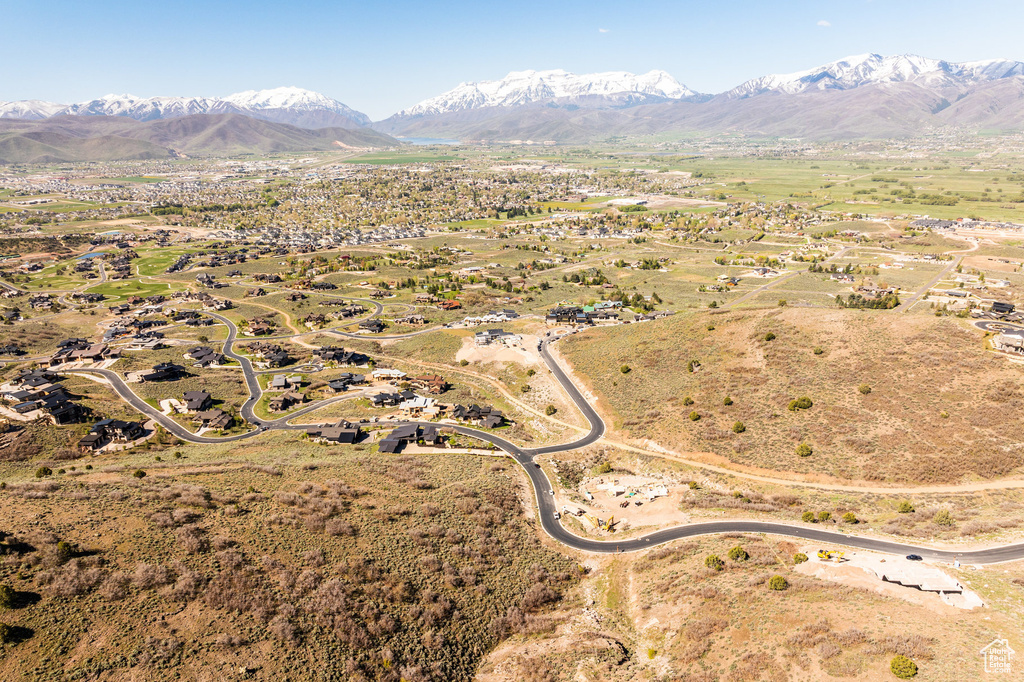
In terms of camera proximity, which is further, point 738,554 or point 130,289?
point 130,289

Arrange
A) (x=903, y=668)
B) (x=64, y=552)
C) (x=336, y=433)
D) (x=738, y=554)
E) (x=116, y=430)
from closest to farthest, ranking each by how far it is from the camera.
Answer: (x=903, y=668)
(x=64, y=552)
(x=738, y=554)
(x=116, y=430)
(x=336, y=433)

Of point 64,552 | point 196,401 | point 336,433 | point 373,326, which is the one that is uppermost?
point 64,552

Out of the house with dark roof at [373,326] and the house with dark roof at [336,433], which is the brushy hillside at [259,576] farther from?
the house with dark roof at [373,326]

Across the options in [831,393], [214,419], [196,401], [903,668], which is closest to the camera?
[903,668]

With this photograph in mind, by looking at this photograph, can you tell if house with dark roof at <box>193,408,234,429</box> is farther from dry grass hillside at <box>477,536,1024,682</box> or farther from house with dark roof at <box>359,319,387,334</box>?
dry grass hillside at <box>477,536,1024,682</box>

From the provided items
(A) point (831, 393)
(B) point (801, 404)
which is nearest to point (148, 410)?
(B) point (801, 404)

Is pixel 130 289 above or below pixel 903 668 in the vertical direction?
Answer: below

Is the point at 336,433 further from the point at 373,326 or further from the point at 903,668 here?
the point at 903,668
